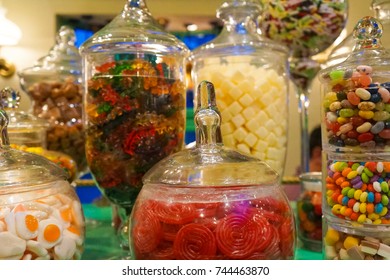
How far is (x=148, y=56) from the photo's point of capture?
65cm

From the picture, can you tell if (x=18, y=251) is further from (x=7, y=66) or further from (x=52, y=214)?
(x=7, y=66)

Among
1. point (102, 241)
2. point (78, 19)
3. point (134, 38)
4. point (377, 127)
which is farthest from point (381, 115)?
point (78, 19)

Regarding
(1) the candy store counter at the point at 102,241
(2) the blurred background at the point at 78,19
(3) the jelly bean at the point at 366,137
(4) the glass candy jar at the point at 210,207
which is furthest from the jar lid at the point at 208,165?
(2) the blurred background at the point at 78,19

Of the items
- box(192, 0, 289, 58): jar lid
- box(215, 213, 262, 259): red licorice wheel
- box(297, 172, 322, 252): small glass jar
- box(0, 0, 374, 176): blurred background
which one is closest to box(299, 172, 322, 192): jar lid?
box(297, 172, 322, 252): small glass jar

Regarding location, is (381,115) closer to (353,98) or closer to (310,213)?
(353,98)

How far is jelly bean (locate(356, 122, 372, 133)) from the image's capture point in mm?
487

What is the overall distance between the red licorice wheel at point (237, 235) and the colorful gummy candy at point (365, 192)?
122 mm

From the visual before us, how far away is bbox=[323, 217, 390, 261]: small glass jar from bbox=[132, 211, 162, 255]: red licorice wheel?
204 millimetres

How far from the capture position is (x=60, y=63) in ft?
3.22

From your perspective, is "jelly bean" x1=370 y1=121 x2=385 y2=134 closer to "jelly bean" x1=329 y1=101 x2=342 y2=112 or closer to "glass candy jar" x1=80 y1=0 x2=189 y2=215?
"jelly bean" x1=329 y1=101 x2=342 y2=112

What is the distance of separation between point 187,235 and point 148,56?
1.02ft
